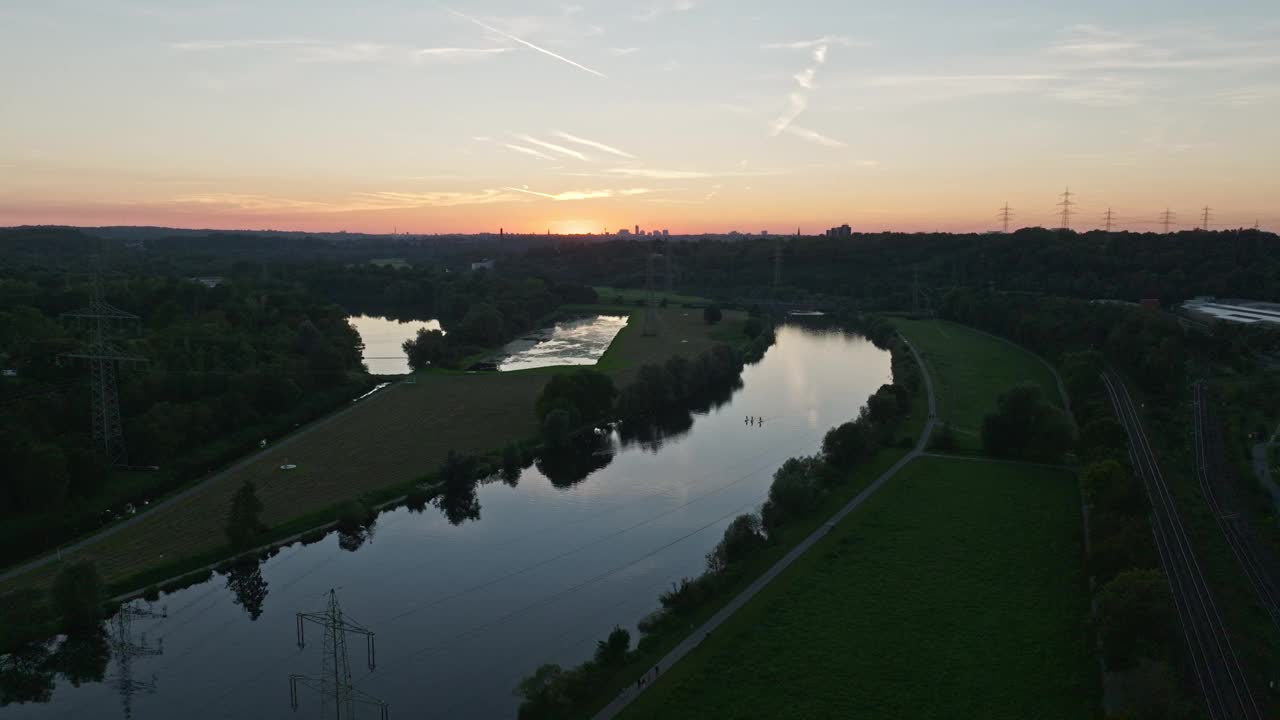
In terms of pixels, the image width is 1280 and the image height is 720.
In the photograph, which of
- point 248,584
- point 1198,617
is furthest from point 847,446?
point 248,584

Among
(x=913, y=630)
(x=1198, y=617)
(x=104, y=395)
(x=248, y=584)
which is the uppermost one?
(x=104, y=395)

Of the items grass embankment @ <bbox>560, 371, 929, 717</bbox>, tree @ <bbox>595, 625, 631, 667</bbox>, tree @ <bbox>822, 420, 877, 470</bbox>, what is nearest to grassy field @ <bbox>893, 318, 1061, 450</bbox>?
grass embankment @ <bbox>560, 371, 929, 717</bbox>

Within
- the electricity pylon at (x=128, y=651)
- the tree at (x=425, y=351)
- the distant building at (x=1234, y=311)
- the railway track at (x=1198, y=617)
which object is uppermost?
the distant building at (x=1234, y=311)

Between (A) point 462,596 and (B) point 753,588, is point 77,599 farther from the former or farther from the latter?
(B) point 753,588

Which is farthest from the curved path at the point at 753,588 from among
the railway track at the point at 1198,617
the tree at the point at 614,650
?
the railway track at the point at 1198,617

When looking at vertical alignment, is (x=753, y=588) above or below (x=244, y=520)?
below

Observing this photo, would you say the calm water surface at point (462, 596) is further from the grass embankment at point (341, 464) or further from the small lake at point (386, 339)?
the small lake at point (386, 339)

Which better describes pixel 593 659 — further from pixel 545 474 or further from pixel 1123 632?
pixel 545 474
